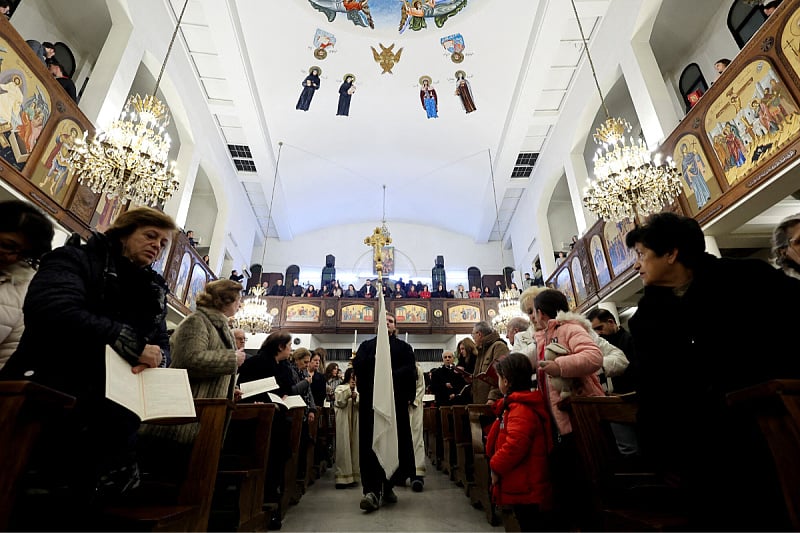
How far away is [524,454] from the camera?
7.27ft

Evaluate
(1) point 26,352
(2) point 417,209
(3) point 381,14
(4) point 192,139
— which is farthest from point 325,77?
(1) point 26,352

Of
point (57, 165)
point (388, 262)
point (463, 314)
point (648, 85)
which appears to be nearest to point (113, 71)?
point (57, 165)

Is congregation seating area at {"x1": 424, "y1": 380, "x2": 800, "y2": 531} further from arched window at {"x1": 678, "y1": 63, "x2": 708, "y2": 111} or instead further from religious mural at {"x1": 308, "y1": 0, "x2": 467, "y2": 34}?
religious mural at {"x1": 308, "y1": 0, "x2": 467, "y2": 34}

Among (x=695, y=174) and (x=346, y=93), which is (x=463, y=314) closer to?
(x=346, y=93)

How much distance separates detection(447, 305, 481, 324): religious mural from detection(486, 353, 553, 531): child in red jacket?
11847mm

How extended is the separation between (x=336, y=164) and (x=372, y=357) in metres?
11.9

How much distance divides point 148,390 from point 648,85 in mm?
8634

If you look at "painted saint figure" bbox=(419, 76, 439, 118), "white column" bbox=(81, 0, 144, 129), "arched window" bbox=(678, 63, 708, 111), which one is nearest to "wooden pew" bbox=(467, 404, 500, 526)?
"white column" bbox=(81, 0, 144, 129)

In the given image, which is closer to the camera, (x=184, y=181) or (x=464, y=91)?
(x=184, y=181)

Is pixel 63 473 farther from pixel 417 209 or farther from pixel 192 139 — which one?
pixel 417 209

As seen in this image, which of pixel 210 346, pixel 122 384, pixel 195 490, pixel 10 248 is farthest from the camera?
pixel 210 346

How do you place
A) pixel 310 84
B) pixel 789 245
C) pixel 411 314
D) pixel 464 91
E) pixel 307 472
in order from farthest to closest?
1. pixel 411 314
2. pixel 464 91
3. pixel 310 84
4. pixel 307 472
5. pixel 789 245

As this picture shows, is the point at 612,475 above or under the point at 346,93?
under

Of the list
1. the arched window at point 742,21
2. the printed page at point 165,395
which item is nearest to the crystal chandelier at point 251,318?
the printed page at point 165,395
